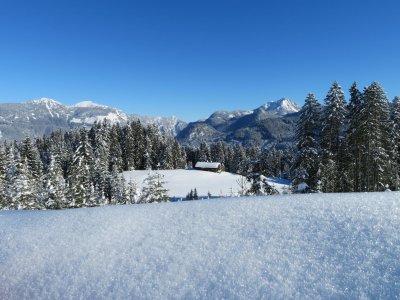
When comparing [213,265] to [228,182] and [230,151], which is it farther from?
[230,151]

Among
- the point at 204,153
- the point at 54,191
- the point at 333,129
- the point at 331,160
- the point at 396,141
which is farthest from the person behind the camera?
the point at 204,153

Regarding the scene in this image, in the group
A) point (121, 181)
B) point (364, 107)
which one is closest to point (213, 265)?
point (364, 107)

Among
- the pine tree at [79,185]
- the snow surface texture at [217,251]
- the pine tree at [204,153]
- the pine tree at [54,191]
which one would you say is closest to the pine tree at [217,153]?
the pine tree at [204,153]

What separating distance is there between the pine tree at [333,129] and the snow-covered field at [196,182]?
123 ft

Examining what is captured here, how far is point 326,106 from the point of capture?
37.2m

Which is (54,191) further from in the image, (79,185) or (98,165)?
(98,165)

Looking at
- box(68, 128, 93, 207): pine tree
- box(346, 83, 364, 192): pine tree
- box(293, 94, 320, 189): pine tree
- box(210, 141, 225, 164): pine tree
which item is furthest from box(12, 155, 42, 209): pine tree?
box(210, 141, 225, 164): pine tree

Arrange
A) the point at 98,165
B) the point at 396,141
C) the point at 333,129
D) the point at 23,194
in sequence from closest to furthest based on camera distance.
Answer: the point at 333,129 < the point at 23,194 < the point at 396,141 < the point at 98,165

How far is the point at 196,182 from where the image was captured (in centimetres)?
8756

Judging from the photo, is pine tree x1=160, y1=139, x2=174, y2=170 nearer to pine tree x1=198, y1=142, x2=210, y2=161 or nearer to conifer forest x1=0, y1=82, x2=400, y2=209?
pine tree x1=198, y1=142, x2=210, y2=161

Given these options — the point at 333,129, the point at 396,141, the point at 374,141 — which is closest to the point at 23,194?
the point at 333,129

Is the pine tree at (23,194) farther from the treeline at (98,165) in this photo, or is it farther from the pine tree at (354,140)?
the pine tree at (354,140)

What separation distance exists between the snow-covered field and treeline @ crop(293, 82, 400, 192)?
37.4 m

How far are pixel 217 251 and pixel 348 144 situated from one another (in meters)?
32.9
